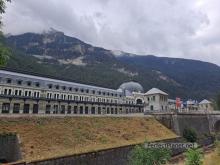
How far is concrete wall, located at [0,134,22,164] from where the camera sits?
109 feet

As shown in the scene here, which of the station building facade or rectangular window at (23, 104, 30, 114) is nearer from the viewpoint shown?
the station building facade

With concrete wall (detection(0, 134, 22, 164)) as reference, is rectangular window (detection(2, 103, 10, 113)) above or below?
above

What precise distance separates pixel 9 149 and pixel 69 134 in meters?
11.2

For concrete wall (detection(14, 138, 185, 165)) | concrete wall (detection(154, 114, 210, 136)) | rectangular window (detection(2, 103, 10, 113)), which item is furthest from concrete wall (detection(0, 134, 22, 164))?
concrete wall (detection(154, 114, 210, 136))

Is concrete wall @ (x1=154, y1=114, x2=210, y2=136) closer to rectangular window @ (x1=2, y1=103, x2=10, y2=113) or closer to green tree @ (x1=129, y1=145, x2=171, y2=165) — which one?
rectangular window @ (x1=2, y1=103, x2=10, y2=113)

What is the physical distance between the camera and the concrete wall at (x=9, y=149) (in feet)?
109

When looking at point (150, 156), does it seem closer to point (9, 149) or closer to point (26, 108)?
point (9, 149)

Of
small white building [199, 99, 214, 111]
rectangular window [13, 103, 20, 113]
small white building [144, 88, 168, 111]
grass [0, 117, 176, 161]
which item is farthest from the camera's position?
small white building [199, 99, 214, 111]

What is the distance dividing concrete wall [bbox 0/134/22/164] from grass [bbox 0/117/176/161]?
1157 mm

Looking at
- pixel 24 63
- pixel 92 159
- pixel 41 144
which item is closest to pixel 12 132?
pixel 41 144

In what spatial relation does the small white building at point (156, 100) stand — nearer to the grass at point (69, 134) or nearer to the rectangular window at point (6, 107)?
the grass at point (69, 134)

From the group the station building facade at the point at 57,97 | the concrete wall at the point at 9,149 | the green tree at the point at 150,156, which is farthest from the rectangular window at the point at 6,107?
the green tree at the point at 150,156

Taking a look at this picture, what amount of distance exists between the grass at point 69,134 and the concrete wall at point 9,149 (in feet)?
3.80

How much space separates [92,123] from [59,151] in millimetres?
17689
